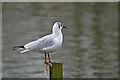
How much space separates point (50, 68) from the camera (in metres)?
5.49

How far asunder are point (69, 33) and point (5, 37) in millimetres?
2690

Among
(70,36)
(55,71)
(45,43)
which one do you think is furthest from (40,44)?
(70,36)

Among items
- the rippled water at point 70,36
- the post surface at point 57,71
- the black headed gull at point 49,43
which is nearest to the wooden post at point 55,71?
the post surface at point 57,71

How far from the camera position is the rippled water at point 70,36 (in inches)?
410

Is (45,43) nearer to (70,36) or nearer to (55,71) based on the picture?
(55,71)

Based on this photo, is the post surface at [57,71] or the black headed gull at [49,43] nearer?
the post surface at [57,71]

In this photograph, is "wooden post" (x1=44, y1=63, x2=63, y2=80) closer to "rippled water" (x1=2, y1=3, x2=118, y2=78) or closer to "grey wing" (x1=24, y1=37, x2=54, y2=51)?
"grey wing" (x1=24, y1=37, x2=54, y2=51)

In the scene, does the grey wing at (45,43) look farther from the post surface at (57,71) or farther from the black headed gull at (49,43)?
the post surface at (57,71)

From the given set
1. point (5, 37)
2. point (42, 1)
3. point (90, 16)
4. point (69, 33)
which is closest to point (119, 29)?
point (69, 33)

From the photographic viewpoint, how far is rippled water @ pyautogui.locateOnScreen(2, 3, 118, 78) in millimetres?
10422

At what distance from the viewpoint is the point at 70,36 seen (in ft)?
48.3

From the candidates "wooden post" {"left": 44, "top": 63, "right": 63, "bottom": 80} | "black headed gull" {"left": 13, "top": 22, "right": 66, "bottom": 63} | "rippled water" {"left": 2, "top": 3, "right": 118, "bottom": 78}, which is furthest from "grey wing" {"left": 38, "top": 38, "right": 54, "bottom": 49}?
"rippled water" {"left": 2, "top": 3, "right": 118, "bottom": 78}

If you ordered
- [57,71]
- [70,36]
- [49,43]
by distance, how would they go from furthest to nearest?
[70,36]
[49,43]
[57,71]

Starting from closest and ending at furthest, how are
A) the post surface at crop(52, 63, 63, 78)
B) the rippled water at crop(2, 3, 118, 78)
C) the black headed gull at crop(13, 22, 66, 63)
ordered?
1. the post surface at crop(52, 63, 63, 78)
2. the black headed gull at crop(13, 22, 66, 63)
3. the rippled water at crop(2, 3, 118, 78)
